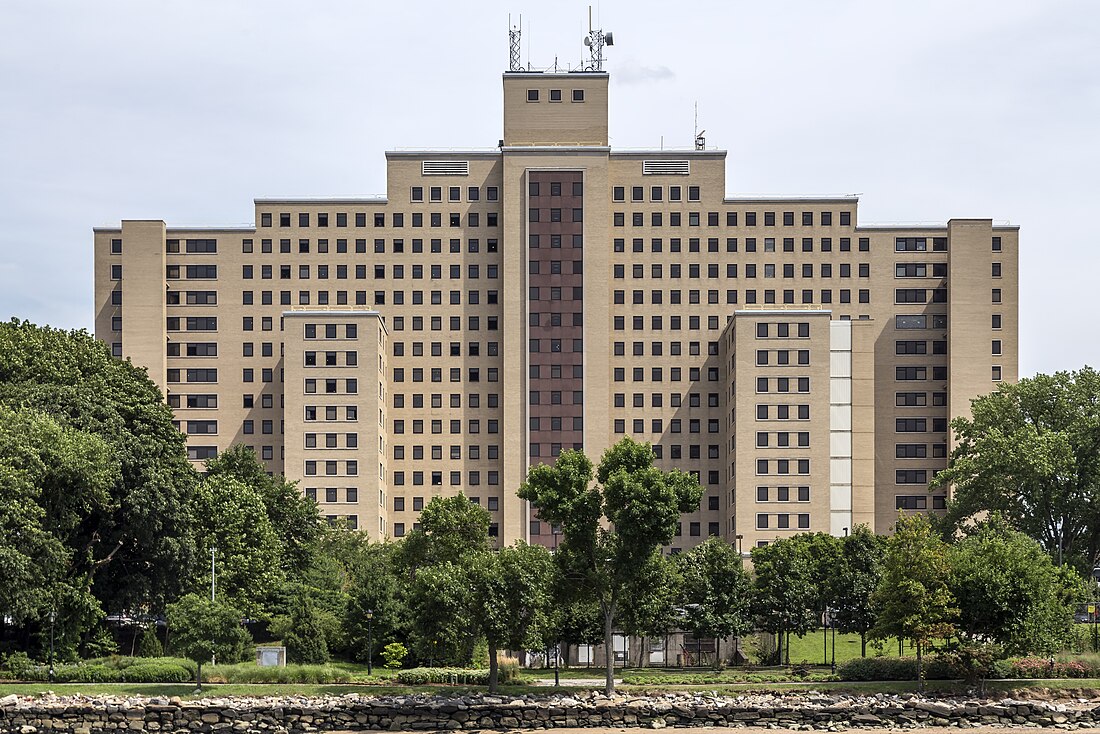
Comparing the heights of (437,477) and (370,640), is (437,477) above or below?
above

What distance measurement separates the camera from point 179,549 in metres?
71.9

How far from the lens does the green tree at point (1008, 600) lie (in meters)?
64.1

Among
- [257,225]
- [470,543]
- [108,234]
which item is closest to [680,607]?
[470,543]

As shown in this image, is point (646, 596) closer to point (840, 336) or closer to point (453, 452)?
point (840, 336)

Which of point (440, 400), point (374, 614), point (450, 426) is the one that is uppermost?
point (440, 400)

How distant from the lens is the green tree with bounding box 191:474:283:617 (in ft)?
269

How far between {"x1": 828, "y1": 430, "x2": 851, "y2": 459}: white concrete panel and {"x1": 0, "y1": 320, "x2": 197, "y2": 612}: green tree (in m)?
68.4

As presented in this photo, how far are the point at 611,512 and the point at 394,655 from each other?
1812 centimetres

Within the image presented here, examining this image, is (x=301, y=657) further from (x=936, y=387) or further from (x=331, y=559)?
(x=936, y=387)

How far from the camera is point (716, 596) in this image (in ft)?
254

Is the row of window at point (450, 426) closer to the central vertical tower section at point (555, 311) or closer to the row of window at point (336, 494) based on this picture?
the central vertical tower section at point (555, 311)

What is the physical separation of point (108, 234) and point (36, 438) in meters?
74.8

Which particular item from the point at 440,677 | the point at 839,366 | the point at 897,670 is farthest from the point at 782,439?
the point at 440,677

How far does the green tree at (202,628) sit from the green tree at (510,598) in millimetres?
12066
